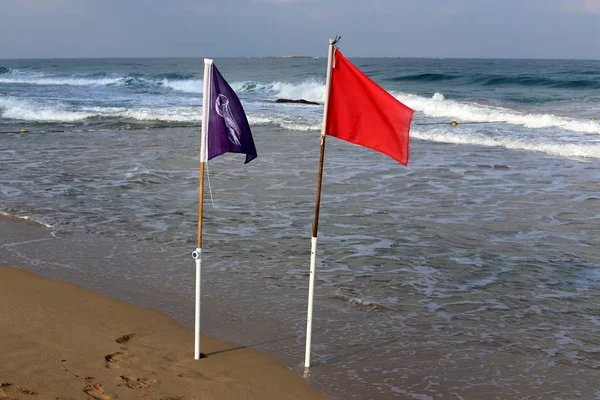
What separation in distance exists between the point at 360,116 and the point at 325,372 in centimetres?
190

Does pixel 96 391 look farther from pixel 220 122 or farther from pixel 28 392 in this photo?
pixel 220 122

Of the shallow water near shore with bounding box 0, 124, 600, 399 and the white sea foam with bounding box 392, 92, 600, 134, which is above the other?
the white sea foam with bounding box 392, 92, 600, 134

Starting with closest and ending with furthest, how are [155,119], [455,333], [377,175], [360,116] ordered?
1. [360,116]
2. [455,333]
3. [377,175]
4. [155,119]

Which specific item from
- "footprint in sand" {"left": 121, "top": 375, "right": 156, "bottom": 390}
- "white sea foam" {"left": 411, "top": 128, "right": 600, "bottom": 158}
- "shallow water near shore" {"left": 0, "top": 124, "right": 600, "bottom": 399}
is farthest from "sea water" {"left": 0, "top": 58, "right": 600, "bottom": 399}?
"footprint in sand" {"left": 121, "top": 375, "right": 156, "bottom": 390}

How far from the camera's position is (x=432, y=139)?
841 inches

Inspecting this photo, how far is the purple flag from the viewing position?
495 centimetres

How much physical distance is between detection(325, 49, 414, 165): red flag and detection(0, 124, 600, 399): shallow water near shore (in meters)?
1.69

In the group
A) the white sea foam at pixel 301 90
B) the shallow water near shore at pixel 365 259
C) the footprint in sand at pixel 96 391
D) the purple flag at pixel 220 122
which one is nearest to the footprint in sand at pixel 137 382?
the footprint in sand at pixel 96 391

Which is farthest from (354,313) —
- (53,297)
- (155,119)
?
(155,119)

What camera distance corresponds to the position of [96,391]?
449 cm

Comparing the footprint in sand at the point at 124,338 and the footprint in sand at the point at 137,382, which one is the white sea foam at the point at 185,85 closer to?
the footprint in sand at the point at 124,338

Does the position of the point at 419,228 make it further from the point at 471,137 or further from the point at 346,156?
the point at 471,137

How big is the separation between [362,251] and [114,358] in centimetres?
397

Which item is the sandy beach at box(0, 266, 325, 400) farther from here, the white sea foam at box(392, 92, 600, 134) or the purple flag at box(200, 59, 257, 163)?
the white sea foam at box(392, 92, 600, 134)
